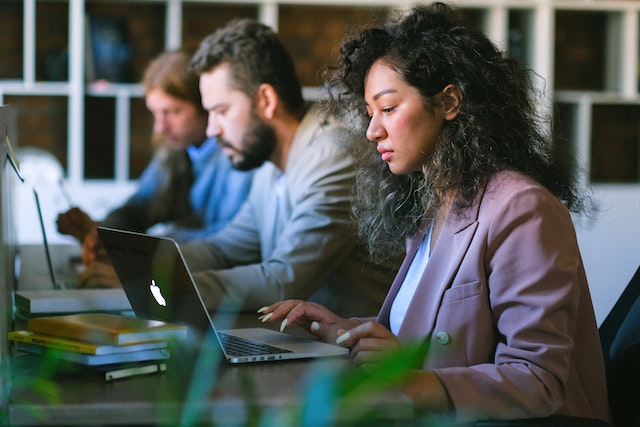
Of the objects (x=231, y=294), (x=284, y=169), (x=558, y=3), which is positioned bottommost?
(x=231, y=294)

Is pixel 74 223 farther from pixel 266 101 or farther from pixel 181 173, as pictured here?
pixel 181 173

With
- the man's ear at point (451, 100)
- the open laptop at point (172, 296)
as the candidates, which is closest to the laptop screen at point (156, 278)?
the open laptop at point (172, 296)

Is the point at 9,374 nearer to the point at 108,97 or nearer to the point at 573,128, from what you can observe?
the point at 108,97

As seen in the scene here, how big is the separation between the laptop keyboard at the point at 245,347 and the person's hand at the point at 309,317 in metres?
0.05

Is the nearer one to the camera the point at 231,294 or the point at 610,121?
the point at 231,294

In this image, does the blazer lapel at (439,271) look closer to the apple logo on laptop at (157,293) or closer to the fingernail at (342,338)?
the fingernail at (342,338)

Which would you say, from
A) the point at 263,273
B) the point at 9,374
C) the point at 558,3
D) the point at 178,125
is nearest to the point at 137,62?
the point at 178,125

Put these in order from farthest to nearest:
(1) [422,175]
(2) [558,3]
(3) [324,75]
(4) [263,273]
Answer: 1. (2) [558,3]
2. (4) [263,273]
3. (3) [324,75]
4. (1) [422,175]

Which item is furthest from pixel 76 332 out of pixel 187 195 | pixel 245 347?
pixel 187 195

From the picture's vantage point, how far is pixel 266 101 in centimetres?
270

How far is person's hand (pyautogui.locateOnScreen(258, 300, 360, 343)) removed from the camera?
1.59 metres

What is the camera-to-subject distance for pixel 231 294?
6.85 feet

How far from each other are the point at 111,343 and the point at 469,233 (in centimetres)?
59

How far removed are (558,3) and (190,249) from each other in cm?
265
